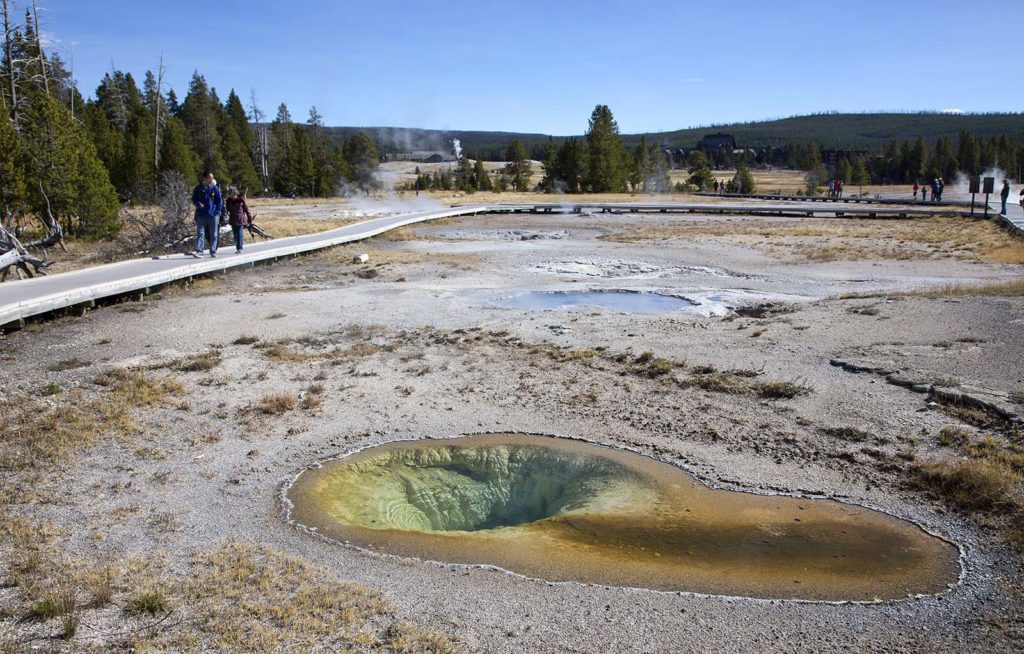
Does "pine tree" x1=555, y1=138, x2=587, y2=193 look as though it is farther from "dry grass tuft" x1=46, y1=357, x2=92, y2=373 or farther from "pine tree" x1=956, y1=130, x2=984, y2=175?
"dry grass tuft" x1=46, y1=357, x2=92, y2=373

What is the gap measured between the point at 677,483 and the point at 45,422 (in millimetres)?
5357

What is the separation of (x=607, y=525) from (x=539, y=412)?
96.6 inches

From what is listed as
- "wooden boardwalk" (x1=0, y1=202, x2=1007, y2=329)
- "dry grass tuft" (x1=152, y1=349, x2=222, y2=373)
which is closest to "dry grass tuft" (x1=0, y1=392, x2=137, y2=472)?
"dry grass tuft" (x1=152, y1=349, x2=222, y2=373)

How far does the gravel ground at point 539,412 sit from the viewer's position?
14.2ft

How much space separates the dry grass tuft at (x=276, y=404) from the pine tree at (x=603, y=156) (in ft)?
203

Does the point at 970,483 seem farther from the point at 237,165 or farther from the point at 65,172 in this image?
the point at 237,165

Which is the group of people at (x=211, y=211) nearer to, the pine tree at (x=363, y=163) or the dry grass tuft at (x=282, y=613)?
the dry grass tuft at (x=282, y=613)

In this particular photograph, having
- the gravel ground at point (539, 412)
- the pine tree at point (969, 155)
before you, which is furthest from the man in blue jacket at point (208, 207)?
the pine tree at point (969, 155)

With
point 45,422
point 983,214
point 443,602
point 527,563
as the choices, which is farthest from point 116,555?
point 983,214

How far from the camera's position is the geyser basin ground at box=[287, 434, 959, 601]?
15.8 ft

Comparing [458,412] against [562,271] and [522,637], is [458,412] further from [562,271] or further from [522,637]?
[562,271]

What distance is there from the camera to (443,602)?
4.38 meters

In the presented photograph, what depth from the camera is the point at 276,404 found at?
7.82 m

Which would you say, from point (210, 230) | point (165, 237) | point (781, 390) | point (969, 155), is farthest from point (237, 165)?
point (969, 155)
